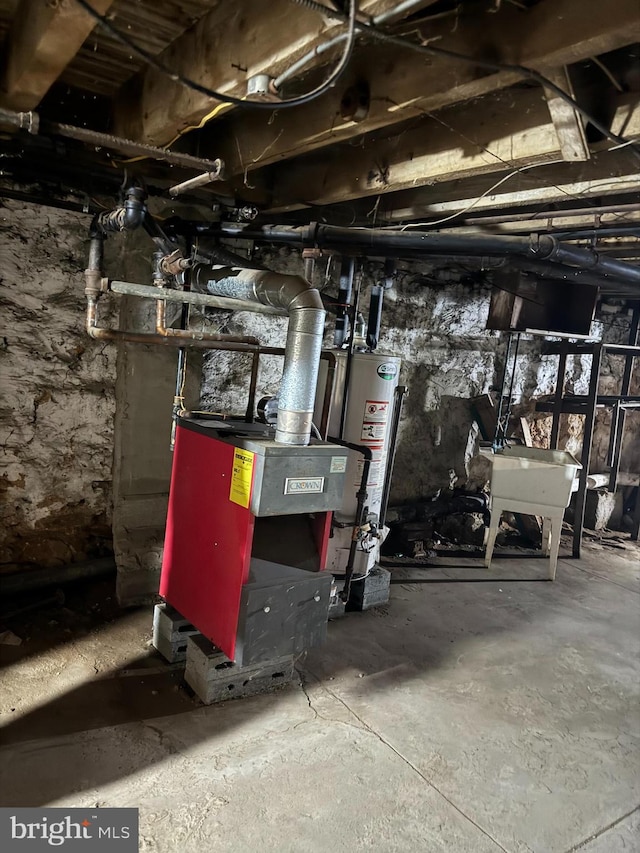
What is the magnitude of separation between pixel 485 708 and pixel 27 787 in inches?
67.2

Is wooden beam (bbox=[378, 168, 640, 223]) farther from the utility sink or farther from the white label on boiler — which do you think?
the utility sink

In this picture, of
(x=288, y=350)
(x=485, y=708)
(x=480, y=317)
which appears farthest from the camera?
(x=480, y=317)

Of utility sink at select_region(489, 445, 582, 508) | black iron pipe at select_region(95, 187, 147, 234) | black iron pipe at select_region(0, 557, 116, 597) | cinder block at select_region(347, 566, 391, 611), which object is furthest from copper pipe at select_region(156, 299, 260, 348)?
utility sink at select_region(489, 445, 582, 508)

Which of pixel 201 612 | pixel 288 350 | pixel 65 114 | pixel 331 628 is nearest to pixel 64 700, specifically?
pixel 201 612

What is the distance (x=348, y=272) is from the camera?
2.98 m

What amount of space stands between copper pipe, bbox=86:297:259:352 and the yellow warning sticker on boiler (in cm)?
54

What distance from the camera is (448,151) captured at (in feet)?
6.45

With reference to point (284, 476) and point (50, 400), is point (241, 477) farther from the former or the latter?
point (50, 400)

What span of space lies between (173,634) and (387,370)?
5.40ft

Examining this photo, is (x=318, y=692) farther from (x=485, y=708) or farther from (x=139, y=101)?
(x=139, y=101)

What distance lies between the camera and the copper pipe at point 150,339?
2.02 m

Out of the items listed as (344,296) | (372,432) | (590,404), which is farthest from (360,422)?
(590,404)

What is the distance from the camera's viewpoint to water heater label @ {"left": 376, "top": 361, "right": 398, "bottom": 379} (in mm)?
2840

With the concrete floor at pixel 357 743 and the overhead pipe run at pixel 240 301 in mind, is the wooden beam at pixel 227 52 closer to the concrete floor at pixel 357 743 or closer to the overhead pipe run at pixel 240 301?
the overhead pipe run at pixel 240 301
